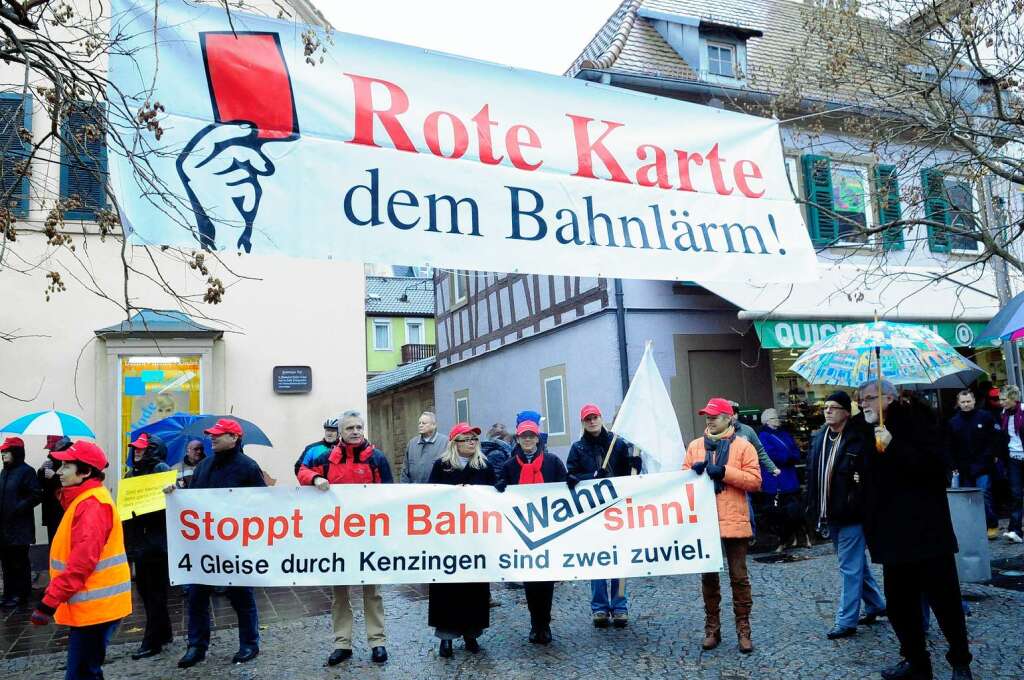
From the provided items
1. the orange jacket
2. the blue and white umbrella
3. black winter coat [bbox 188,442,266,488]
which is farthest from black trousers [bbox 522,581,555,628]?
the blue and white umbrella

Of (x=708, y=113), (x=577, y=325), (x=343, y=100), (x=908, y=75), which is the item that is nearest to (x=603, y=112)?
(x=708, y=113)

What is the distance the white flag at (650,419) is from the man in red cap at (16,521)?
6.49 meters

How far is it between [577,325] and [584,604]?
24.1 ft

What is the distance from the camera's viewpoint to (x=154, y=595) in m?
6.53

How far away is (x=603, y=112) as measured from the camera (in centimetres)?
387

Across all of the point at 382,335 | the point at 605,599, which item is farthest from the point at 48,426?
the point at 382,335

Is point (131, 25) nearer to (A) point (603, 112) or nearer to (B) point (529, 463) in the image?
(A) point (603, 112)

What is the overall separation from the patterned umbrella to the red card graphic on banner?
16.5ft

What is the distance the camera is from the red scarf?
21.2ft

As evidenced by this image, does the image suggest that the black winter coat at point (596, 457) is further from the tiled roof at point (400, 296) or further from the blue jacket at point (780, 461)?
the tiled roof at point (400, 296)

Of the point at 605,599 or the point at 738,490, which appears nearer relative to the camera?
the point at 738,490

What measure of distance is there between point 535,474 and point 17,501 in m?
5.98

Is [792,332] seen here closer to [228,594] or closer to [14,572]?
[228,594]

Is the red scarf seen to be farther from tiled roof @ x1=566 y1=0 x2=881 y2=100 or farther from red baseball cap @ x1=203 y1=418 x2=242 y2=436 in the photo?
tiled roof @ x1=566 y1=0 x2=881 y2=100
